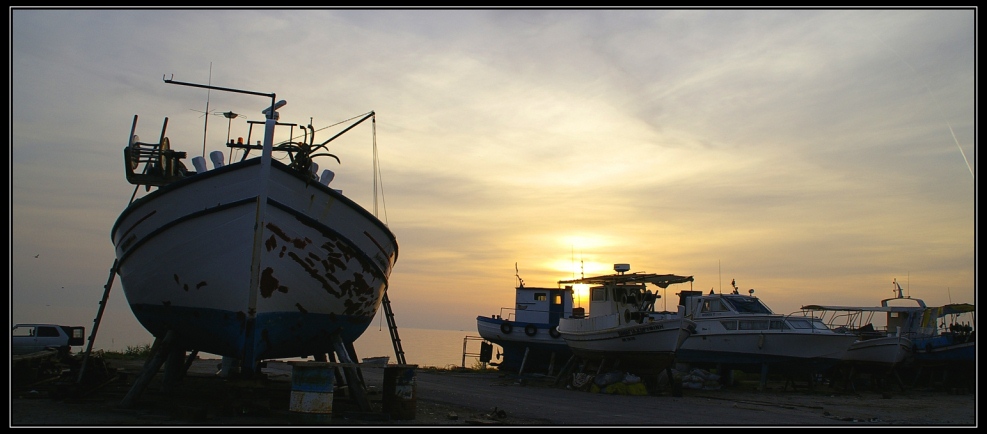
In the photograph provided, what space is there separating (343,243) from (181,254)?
2.39 m

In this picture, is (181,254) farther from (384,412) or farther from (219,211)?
(384,412)

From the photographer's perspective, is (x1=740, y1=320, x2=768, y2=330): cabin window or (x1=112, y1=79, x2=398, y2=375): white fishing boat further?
(x1=740, y1=320, x2=768, y2=330): cabin window

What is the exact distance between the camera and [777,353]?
22.4m

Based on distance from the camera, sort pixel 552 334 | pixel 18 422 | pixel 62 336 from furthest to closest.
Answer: pixel 552 334, pixel 62 336, pixel 18 422

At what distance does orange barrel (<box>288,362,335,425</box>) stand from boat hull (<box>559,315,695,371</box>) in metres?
11.3

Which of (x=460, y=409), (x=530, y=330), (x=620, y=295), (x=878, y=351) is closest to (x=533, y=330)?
(x=530, y=330)

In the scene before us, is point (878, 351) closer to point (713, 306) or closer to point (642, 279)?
point (713, 306)

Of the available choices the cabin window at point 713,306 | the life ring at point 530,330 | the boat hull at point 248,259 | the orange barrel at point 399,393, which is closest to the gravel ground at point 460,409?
the orange barrel at point 399,393

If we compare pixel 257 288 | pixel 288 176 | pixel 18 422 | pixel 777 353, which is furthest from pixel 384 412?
pixel 777 353

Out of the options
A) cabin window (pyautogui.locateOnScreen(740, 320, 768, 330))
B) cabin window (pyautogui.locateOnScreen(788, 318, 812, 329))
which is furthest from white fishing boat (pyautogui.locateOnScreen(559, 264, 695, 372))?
cabin window (pyautogui.locateOnScreen(788, 318, 812, 329))

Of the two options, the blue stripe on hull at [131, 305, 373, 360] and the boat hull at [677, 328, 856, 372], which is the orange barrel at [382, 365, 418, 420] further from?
the boat hull at [677, 328, 856, 372]

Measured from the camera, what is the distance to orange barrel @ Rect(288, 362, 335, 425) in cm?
1013

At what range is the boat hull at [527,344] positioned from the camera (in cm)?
2903

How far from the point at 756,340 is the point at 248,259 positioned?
16867 millimetres
